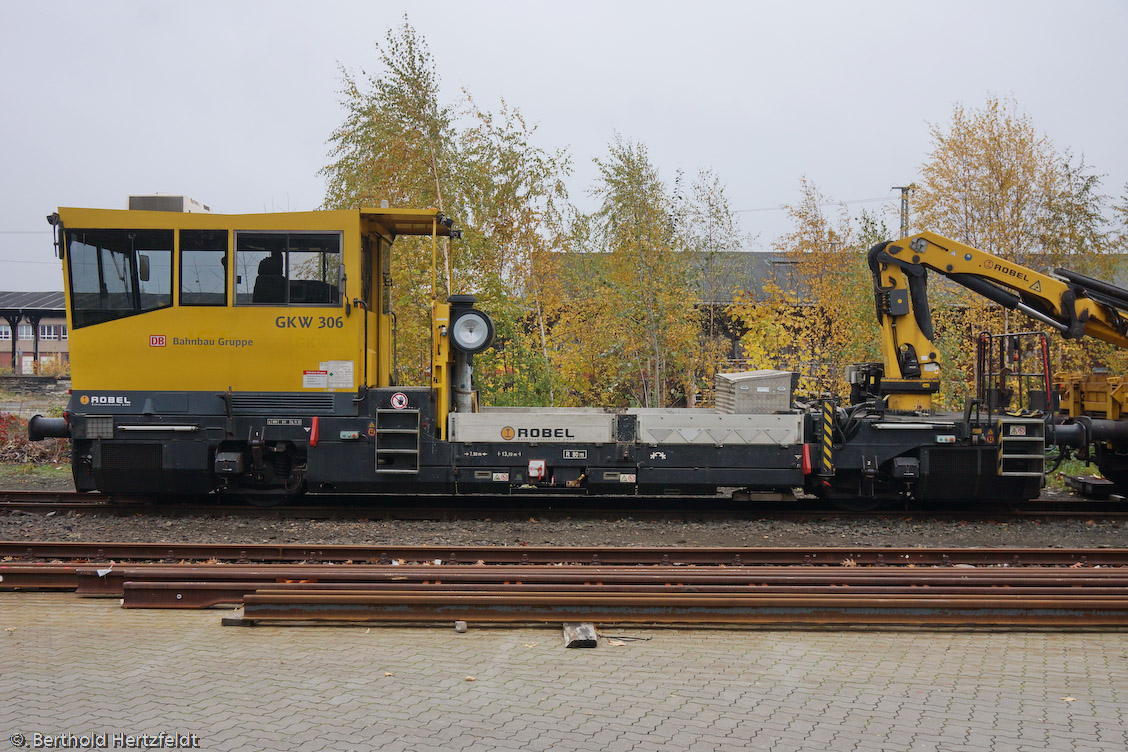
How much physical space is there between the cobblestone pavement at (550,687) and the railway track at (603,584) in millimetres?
159

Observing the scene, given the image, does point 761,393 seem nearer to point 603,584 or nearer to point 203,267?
point 603,584

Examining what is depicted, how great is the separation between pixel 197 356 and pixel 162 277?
40.4 inches

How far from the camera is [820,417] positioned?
9.62 meters

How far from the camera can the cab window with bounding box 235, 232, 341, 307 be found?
9.31 meters

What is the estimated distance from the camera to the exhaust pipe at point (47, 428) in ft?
31.3

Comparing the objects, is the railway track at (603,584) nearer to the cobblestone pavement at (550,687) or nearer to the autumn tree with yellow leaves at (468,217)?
the cobblestone pavement at (550,687)

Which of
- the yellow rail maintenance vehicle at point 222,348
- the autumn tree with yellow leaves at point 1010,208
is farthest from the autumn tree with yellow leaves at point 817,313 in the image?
the yellow rail maintenance vehicle at point 222,348

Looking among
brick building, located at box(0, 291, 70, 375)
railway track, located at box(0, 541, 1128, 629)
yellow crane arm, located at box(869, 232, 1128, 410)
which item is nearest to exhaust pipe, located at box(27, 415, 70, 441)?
brick building, located at box(0, 291, 70, 375)

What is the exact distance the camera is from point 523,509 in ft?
32.8

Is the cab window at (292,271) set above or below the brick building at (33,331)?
below

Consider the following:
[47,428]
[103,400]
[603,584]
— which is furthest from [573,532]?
[47,428]

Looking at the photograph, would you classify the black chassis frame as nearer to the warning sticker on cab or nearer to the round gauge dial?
the warning sticker on cab

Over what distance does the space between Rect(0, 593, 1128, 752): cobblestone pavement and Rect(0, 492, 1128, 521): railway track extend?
3893 mm

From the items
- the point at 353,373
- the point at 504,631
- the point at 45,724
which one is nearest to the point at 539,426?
the point at 353,373
